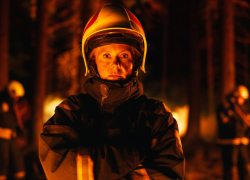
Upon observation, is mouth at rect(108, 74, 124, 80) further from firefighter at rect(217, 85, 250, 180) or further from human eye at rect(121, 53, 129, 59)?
firefighter at rect(217, 85, 250, 180)

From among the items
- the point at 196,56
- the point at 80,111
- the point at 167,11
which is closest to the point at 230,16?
the point at 196,56

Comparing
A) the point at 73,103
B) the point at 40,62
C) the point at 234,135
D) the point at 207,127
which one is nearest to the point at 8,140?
the point at 40,62

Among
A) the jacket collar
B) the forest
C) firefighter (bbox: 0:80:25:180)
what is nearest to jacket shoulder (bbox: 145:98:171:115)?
the jacket collar

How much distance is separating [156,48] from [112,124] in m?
14.9

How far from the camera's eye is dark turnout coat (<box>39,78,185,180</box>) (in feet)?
5.23

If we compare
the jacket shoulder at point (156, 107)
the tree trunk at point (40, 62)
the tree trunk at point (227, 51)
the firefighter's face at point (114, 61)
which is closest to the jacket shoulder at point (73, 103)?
the firefighter's face at point (114, 61)

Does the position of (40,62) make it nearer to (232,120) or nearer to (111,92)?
(232,120)

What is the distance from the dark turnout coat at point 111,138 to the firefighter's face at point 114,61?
0.27 ft

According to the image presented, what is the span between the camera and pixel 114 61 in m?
1.97

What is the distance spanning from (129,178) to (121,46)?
96 cm

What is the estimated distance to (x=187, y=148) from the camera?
11.7 metres

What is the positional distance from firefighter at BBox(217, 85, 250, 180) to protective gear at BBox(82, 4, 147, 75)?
5.04 m

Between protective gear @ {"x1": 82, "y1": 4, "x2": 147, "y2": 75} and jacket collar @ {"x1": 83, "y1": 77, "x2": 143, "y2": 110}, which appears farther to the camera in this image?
protective gear @ {"x1": 82, "y1": 4, "x2": 147, "y2": 75}

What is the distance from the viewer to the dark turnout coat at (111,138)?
1.59 metres
